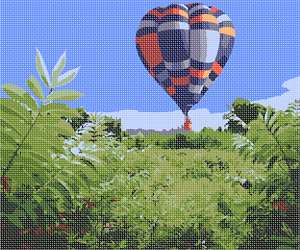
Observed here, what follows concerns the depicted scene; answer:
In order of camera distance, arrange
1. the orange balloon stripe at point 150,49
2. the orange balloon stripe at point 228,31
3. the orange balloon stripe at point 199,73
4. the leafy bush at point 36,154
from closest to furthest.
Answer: the leafy bush at point 36,154 < the orange balloon stripe at point 150,49 < the orange balloon stripe at point 199,73 < the orange balloon stripe at point 228,31

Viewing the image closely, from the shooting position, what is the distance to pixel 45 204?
2.99 meters

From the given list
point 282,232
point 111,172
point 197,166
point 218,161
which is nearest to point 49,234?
point 111,172

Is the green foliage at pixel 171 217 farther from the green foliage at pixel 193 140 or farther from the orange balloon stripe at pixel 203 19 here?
the orange balloon stripe at pixel 203 19

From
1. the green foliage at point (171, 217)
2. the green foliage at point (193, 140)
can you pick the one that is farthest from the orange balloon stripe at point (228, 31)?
the green foliage at point (171, 217)

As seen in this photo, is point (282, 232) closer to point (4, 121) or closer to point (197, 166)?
point (4, 121)

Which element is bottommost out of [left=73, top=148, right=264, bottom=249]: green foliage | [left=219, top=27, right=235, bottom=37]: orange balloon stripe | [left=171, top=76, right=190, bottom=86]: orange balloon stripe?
[left=73, top=148, right=264, bottom=249]: green foliage

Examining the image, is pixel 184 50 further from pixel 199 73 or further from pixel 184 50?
pixel 199 73

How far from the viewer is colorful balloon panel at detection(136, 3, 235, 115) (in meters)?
23.4

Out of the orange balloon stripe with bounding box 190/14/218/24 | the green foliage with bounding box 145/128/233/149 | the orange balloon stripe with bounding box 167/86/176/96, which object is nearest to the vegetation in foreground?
the green foliage with bounding box 145/128/233/149

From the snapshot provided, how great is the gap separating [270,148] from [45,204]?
119 cm

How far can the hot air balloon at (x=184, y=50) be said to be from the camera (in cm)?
2341

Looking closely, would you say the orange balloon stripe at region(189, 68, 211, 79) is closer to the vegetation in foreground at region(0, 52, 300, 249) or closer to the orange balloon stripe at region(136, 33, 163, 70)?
the orange balloon stripe at region(136, 33, 163, 70)

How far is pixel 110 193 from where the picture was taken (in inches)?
136

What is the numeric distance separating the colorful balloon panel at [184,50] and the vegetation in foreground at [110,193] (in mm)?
19722
